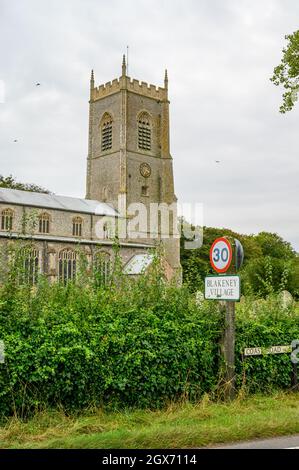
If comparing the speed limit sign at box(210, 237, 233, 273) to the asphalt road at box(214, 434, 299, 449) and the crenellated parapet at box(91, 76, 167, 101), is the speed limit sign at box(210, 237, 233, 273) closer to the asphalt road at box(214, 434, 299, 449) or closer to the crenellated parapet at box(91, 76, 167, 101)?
the asphalt road at box(214, 434, 299, 449)

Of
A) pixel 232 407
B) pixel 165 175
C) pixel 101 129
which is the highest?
pixel 101 129

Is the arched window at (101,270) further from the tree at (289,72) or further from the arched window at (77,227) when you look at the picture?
the arched window at (77,227)

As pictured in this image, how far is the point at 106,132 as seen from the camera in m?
64.5

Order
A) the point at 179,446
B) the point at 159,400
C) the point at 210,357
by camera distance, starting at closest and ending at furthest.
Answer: the point at 179,446 < the point at 159,400 < the point at 210,357

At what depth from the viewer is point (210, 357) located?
764cm

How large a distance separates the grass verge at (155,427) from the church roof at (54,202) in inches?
1680

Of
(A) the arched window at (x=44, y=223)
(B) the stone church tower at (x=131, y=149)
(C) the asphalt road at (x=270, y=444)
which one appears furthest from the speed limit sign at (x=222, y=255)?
(B) the stone church tower at (x=131, y=149)

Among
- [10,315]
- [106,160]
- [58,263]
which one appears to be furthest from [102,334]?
[106,160]

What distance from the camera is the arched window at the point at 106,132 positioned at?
6369 centimetres

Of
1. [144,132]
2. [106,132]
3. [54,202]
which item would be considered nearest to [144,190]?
[144,132]
